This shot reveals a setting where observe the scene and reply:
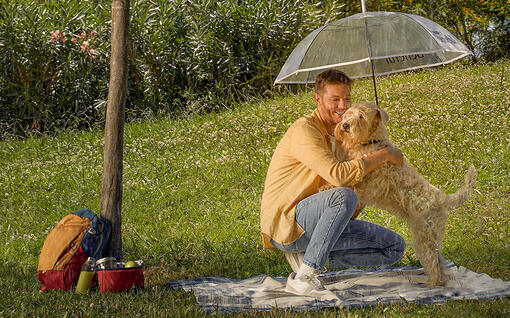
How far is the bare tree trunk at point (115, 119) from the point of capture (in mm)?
4785

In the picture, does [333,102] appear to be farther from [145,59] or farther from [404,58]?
[145,59]

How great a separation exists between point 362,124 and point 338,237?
0.78m

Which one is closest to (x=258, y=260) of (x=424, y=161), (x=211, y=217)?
(x=211, y=217)

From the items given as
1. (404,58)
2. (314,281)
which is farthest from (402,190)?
(404,58)

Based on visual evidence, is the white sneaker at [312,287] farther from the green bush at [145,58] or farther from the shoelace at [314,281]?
the green bush at [145,58]

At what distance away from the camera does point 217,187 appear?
7566 mm

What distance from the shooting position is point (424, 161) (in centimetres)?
724

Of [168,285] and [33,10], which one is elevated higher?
[33,10]

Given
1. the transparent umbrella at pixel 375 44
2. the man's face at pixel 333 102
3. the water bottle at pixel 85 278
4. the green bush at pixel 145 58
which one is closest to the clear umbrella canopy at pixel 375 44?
the transparent umbrella at pixel 375 44

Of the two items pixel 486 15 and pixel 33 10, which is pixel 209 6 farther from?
pixel 486 15

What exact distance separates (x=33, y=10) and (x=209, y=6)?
3.66 metres

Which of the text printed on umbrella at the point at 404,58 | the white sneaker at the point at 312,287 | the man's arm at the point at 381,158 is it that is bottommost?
the white sneaker at the point at 312,287

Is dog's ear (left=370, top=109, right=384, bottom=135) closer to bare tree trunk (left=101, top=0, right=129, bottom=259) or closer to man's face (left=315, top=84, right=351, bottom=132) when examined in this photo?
man's face (left=315, top=84, right=351, bottom=132)

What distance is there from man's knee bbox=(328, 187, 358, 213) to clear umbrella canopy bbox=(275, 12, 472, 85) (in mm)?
1797
